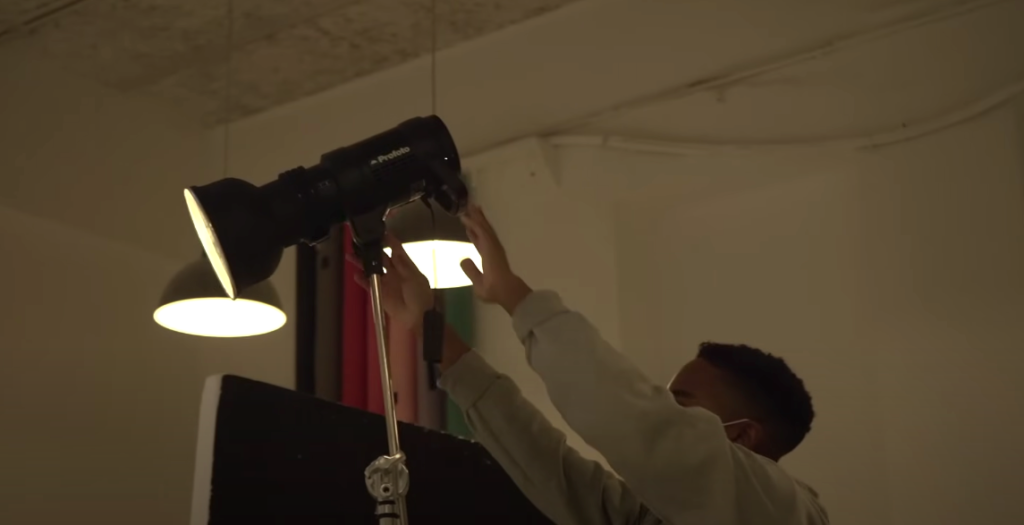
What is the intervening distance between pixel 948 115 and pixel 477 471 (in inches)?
58.1

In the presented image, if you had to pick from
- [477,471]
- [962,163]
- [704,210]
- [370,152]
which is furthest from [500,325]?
[370,152]

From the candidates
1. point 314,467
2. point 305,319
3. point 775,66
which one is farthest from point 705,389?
point 305,319

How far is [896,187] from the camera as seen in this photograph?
2.56 meters

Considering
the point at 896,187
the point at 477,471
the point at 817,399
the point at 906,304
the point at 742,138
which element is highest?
the point at 742,138

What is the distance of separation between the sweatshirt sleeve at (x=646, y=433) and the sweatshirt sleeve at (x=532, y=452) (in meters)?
0.38

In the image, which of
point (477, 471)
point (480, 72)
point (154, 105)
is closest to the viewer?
point (477, 471)

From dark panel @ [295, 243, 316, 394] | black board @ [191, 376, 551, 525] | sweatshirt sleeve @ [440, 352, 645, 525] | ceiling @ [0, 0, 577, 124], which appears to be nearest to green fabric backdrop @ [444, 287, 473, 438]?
dark panel @ [295, 243, 316, 394]

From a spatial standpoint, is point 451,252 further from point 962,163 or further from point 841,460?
point 962,163

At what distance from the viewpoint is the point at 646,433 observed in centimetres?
118

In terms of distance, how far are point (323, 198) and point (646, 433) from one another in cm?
53

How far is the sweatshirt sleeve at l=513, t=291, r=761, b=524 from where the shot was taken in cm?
119

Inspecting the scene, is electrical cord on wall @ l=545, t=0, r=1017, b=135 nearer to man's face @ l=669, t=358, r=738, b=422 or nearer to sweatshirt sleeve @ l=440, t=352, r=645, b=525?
man's face @ l=669, t=358, r=738, b=422

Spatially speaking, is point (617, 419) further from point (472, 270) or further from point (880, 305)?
point (880, 305)

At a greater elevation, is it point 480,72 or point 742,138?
point 480,72
